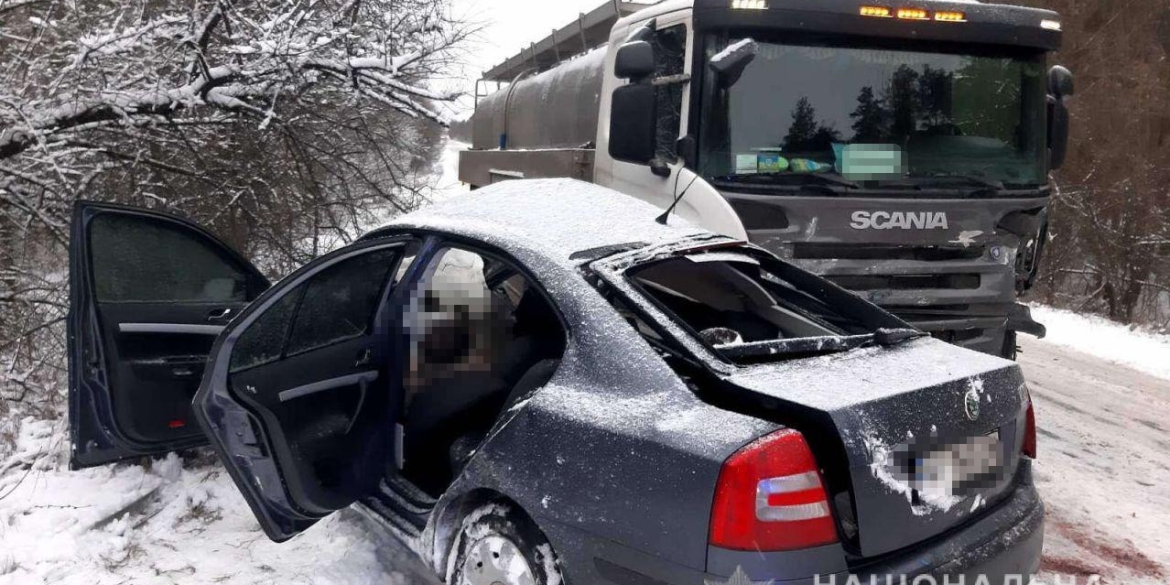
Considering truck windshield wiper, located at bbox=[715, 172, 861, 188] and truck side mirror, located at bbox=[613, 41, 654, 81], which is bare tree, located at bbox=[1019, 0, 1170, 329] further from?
truck side mirror, located at bbox=[613, 41, 654, 81]

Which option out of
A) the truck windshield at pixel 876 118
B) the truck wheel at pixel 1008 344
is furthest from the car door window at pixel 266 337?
the truck wheel at pixel 1008 344

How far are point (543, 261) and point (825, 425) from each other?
42.9 inches

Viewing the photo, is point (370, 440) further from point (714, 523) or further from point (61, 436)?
point (61, 436)

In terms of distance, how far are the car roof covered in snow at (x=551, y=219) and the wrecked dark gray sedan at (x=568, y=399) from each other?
0.05ft

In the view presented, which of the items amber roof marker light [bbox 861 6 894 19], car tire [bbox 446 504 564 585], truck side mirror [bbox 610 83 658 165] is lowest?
car tire [bbox 446 504 564 585]

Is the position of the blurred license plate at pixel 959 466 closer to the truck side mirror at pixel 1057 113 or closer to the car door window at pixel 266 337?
the car door window at pixel 266 337

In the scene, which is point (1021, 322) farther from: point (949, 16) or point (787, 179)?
point (949, 16)

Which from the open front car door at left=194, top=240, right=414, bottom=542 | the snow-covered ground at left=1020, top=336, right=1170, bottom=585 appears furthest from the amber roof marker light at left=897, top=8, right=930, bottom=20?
the open front car door at left=194, top=240, right=414, bottom=542

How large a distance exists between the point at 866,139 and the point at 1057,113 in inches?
64.9

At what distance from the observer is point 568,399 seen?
2.68m

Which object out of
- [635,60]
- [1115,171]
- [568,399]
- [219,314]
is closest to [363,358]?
[219,314]

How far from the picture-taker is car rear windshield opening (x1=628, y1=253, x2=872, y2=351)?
3.26m

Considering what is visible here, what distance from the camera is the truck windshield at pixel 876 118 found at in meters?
5.22

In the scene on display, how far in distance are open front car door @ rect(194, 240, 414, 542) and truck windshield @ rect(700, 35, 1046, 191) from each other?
7.68 feet
